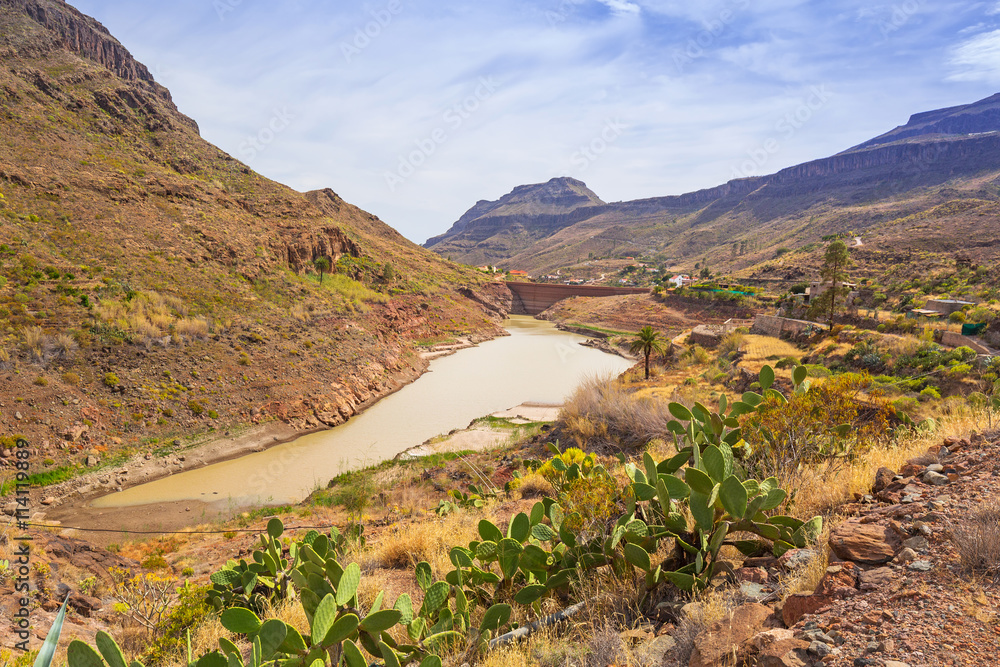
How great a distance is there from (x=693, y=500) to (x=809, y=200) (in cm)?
13990

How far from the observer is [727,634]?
2467 mm

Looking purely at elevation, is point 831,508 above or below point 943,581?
below

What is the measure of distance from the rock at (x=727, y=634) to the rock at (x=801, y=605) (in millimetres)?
144

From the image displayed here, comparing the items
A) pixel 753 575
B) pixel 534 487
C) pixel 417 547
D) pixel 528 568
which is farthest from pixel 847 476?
pixel 534 487

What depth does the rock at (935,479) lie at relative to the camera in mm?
3752

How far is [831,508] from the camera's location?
415cm

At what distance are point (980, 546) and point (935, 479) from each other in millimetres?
1721

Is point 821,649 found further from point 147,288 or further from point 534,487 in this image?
point 147,288

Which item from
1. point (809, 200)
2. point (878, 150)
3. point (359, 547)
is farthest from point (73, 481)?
point (878, 150)

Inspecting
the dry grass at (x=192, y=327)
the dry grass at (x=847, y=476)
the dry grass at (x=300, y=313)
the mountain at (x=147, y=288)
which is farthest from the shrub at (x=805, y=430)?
the dry grass at (x=300, y=313)

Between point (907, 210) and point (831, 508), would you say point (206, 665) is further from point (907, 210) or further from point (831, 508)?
point (907, 210)

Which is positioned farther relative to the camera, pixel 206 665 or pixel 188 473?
pixel 188 473

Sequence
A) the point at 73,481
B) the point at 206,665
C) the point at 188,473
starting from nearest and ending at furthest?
the point at 206,665
the point at 73,481
the point at 188,473

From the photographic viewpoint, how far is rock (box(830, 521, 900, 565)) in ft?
9.34
